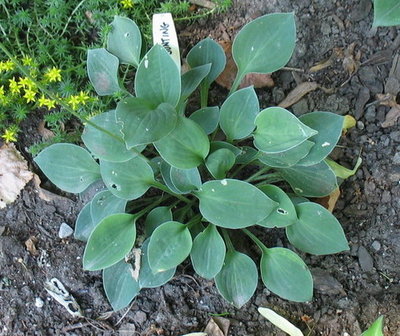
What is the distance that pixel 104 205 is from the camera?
1694mm

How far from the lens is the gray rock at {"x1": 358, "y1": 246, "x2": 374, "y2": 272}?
5.98 ft

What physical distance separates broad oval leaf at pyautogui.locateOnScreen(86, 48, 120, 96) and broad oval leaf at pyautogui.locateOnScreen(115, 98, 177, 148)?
288 millimetres

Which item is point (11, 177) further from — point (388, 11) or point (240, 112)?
point (388, 11)

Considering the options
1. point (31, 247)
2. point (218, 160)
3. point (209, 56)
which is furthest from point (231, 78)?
point (31, 247)

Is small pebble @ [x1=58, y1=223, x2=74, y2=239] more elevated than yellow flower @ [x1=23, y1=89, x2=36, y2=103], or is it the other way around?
yellow flower @ [x1=23, y1=89, x2=36, y2=103]

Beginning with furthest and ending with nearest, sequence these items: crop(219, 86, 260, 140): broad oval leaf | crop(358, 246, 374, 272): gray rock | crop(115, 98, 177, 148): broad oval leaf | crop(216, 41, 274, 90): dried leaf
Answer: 1. crop(216, 41, 274, 90): dried leaf
2. crop(358, 246, 374, 272): gray rock
3. crop(219, 86, 260, 140): broad oval leaf
4. crop(115, 98, 177, 148): broad oval leaf

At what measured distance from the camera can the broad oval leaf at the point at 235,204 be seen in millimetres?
1517

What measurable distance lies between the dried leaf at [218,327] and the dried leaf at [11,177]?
2.49 feet

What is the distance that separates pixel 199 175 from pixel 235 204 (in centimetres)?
16

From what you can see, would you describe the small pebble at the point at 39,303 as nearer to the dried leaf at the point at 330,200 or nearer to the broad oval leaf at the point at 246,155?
the broad oval leaf at the point at 246,155

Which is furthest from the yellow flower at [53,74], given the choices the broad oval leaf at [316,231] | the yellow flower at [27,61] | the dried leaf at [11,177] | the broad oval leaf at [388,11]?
the broad oval leaf at [388,11]

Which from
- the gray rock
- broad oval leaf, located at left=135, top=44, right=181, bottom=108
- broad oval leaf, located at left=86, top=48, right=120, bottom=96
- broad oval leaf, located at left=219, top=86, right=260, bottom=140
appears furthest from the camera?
the gray rock

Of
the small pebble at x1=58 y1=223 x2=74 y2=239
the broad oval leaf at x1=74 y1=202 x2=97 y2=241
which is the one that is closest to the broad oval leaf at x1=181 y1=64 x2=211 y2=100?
the broad oval leaf at x1=74 y1=202 x2=97 y2=241

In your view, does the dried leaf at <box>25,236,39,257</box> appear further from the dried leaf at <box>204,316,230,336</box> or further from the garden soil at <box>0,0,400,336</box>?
the dried leaf at <box>204,316,230,336</box>
